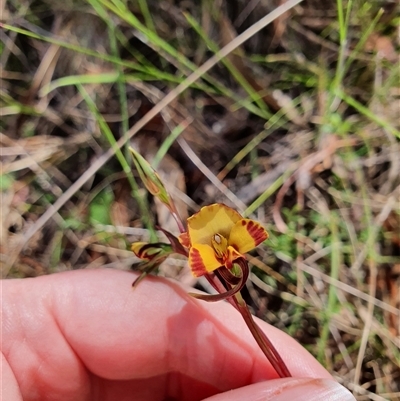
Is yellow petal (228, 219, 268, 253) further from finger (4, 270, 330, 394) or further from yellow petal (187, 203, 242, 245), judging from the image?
finger (4, 270, 330, 394)

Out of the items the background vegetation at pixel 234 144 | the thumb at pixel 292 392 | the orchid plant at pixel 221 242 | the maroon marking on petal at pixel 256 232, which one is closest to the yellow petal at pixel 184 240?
the orchid plant at pixel 221 242

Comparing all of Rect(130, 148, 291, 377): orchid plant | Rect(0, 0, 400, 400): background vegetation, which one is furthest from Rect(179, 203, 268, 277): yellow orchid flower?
Rect(0, 0, 400, 400): background vegetation

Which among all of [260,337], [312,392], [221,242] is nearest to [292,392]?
[312,392]

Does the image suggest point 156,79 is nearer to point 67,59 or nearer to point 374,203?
point 67,59

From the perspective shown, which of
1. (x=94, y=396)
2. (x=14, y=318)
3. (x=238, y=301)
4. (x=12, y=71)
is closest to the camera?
(x=238, y=301)

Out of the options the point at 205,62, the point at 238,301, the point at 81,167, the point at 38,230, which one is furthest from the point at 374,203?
the point at 38,230

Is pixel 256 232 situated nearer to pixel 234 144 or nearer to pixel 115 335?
pixel 115 335
